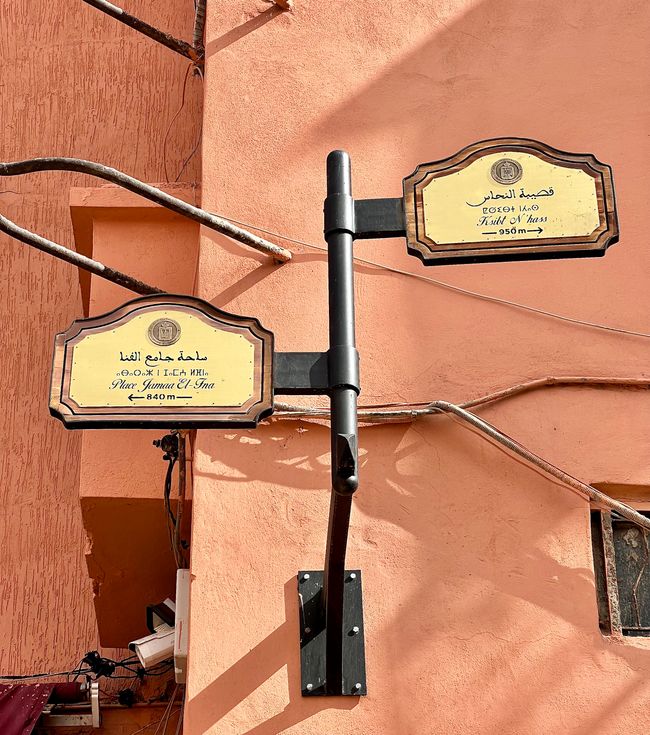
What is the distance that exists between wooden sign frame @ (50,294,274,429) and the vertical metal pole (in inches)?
7.9

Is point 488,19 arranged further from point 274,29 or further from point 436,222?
point 436,222

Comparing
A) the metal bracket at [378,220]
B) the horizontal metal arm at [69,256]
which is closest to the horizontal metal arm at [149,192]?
the horizontal metal arm at [69,256]

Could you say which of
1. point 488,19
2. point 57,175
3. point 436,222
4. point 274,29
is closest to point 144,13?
point 57,175

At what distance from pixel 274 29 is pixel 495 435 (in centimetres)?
237

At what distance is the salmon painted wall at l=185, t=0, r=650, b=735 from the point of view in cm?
369

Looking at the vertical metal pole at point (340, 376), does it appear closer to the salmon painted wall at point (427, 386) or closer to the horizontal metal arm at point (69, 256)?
the salmon painted wall at point (427, 386)

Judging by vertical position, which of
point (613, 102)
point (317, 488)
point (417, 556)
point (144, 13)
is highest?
point (144, 13)

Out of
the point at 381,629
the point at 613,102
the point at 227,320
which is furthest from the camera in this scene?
the point at 613,102

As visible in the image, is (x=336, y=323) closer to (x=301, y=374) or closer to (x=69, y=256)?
(x=301, y=374)

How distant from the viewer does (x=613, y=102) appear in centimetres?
487

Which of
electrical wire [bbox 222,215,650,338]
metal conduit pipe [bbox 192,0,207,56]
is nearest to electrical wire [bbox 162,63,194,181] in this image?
metal conduit pipe [bbox 192,0,207,56]

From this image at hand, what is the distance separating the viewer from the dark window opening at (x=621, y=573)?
3883 mm

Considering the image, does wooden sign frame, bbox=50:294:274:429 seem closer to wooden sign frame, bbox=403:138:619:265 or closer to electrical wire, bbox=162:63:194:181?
wooden sign frame, bbox=403:138:619:265

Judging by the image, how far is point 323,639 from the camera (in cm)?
374
